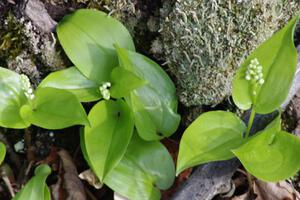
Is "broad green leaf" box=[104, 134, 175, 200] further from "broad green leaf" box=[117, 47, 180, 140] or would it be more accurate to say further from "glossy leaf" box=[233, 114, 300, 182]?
"glossy leaf" box=[233, 114, 300, 182]

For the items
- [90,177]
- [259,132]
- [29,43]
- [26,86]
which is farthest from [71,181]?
[259,132]

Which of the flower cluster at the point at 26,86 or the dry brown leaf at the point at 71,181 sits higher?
the flower cluster at the point at 26,86

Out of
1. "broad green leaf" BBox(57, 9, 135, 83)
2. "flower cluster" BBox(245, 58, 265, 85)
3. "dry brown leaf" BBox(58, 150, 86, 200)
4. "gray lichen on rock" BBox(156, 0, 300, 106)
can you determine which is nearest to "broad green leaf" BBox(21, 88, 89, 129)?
"broad green leaf" BBox(57, 9, 135, 83)

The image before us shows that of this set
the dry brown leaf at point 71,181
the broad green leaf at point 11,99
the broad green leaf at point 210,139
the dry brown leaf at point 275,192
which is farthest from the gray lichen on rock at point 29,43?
the dry brown leaf at point 275,192

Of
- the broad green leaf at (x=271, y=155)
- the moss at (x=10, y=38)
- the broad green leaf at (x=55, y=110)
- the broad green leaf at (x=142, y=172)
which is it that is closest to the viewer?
the broad green leaf at (x=271, y=155)

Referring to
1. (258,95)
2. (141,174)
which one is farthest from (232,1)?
(141,174)

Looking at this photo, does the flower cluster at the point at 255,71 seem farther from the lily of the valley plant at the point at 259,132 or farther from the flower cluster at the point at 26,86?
the flower cluster at the point at 26,86

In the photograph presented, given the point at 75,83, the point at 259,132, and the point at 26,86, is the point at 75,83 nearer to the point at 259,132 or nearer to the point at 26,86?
the point at 26,86
